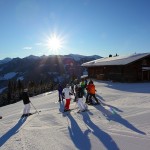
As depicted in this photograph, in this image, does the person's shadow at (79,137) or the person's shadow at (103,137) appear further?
the person's shadow at (79,137)

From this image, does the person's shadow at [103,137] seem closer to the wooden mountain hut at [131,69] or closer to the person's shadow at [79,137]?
the person's shadow at [79,137]

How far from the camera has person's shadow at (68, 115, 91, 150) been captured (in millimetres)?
7758

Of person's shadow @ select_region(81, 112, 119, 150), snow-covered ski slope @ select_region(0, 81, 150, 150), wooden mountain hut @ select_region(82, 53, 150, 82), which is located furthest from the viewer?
wooden mountain hut @ select_region(82, 53, 150, 82)

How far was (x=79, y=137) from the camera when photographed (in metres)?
8.78

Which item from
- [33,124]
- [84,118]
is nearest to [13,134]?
[33,124]

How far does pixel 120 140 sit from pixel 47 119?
5.34 m

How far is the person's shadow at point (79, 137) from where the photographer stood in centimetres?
776

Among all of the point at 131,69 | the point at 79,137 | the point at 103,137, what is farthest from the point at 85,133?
the point at 131,69

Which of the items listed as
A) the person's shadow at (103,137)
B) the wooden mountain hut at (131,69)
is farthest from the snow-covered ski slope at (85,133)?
the wooden mountain hut at (131,69)

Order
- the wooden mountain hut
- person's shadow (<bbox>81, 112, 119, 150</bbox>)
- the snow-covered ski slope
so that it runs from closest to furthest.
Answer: person's shadow (<bbox>81, 112, 119, 150</bbox>)
the snow-covered ski slope
the wooden mountain hut

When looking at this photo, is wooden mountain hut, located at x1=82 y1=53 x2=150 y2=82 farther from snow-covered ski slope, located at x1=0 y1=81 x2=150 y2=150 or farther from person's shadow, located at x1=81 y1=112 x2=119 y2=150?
person's shadow, located at x1=81 y1=112 x2=119 y2=150

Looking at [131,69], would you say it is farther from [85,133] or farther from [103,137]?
[103,137]

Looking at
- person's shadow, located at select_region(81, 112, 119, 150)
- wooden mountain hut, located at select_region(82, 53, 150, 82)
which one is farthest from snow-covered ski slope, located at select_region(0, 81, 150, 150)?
wooden mountain hut, located at select_region(82, 53, 150, 82)

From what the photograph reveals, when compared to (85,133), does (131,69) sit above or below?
above
